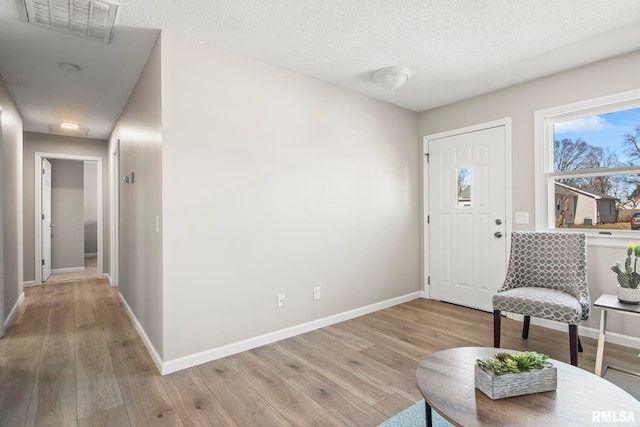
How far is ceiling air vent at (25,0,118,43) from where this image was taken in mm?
1991

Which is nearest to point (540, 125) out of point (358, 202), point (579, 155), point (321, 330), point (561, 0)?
point (579, 155)

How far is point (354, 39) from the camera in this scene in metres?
2.48

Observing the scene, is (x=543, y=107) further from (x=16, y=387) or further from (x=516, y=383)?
(x=16, y=387)

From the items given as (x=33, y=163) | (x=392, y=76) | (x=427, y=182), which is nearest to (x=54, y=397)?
(x=392, y=76)

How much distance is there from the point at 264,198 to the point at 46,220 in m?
4.86

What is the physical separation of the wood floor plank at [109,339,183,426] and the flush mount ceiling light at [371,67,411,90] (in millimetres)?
3035

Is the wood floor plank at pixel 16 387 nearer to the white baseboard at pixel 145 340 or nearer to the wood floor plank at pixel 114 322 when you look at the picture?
the wood floor plank at pixel 114 322

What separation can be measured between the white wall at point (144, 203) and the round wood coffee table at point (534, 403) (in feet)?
6.36

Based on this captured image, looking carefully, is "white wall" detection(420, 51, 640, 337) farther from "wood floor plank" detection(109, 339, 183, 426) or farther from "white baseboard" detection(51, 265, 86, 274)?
"white baseboard" detection(51, 265, 86, 274)

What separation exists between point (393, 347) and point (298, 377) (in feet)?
2.95

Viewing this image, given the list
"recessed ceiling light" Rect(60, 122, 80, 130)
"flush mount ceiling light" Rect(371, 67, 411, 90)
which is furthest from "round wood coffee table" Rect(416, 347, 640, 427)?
"recessed ceiling light" Rect(60, 122, 80, 130)

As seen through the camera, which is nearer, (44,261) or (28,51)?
(28,51)

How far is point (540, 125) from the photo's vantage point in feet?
10.5

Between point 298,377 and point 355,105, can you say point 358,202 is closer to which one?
point 355,105
